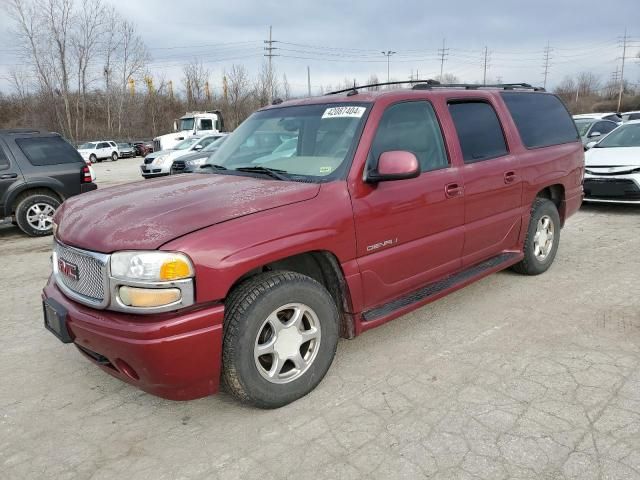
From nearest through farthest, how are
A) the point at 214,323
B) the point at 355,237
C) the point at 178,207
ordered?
1. the point at 214,323
2. the point at 178,207
3. the point at 355,237

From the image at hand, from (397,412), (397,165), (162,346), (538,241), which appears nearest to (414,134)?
(397,165)

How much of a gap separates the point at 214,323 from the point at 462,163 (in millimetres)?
2366

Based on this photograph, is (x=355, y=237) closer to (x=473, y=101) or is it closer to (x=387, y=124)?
(x=387, y=124)

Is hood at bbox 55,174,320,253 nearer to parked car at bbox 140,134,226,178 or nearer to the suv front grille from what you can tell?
the suv front grille

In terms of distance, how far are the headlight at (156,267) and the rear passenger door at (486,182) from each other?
92.4 inches

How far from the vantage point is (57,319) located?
9.03 ft

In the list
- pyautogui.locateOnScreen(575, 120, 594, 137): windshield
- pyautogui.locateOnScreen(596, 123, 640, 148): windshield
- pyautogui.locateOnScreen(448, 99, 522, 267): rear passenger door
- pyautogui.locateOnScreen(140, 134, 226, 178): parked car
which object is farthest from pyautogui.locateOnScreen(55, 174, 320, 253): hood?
pyautogui.locateOnScreen(575, 120, 594, 137): windshield

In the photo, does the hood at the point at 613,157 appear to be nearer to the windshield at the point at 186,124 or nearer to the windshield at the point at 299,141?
the windshield at the point at 299,141

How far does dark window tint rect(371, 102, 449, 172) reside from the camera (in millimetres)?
3352

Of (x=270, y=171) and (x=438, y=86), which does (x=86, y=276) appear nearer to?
(x=270, y=171)

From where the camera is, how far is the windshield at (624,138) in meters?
8.71

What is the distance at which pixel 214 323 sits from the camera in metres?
2.45

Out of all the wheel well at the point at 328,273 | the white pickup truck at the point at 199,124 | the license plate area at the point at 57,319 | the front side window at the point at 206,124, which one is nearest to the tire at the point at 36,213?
the license plate area at the point at 57,319

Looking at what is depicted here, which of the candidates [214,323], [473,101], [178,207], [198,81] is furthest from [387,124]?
[198,81]
